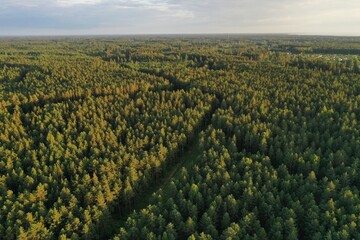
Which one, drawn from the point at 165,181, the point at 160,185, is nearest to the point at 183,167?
the point at 160,185

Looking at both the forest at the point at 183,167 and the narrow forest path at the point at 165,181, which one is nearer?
the forest at the point at 183,167

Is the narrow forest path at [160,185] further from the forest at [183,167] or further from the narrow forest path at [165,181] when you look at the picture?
the forest at [183,167]

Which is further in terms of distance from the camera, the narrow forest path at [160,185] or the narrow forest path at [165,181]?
the narrow forest path at [165,181]

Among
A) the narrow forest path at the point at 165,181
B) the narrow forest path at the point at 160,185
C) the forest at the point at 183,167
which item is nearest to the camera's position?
the forest at the point at 183,167

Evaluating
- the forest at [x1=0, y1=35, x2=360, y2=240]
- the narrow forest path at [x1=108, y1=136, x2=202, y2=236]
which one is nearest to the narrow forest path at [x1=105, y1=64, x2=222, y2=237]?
the narrow forest path at [x1=108, y1=136, x2=202, y2=236]

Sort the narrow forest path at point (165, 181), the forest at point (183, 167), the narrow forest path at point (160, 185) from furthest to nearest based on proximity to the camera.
Result: 1. the narrow forest path at point (165, 181)
2. the narrow forest path at point (160, 185)
3. the forest at point (183, 167)

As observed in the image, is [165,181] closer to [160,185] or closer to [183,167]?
[160,185]

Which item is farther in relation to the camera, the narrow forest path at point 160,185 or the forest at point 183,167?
the narrow forest path at point 160,185

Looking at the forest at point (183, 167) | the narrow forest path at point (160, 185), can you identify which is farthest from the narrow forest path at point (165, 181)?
the forest at point (183, 167)

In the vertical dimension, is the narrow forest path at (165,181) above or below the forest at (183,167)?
below
